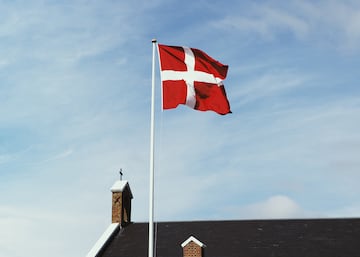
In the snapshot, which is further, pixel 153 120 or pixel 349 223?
pixel 349 223

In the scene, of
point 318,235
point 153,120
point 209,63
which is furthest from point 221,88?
point 318,235

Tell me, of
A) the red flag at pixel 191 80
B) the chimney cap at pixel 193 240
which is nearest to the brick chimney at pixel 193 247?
the chimney cap at pixel 193 240

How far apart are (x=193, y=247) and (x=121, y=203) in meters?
10.3

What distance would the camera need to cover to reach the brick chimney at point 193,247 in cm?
3366

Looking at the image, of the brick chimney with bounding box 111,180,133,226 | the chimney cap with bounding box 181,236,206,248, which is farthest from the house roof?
the brick chimney with bounding box 111,180,133,226

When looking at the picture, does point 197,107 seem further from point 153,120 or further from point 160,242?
point 160,242

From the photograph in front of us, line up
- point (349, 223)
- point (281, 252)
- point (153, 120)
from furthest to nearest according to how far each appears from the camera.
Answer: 1. point (349, 223)
2. point (281, 252)
3. point (153, 120)

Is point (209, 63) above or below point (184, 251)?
above

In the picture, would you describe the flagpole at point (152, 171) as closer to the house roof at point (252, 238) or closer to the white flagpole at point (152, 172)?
the white flagpole at point (152, 172)

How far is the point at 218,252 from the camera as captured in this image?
34.4 m

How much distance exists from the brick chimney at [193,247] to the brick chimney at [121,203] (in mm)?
9039

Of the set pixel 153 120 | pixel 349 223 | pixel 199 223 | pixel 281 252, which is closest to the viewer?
pixel 153 120

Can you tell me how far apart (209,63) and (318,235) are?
62.9ft

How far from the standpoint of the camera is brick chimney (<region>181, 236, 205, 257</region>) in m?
33.7
